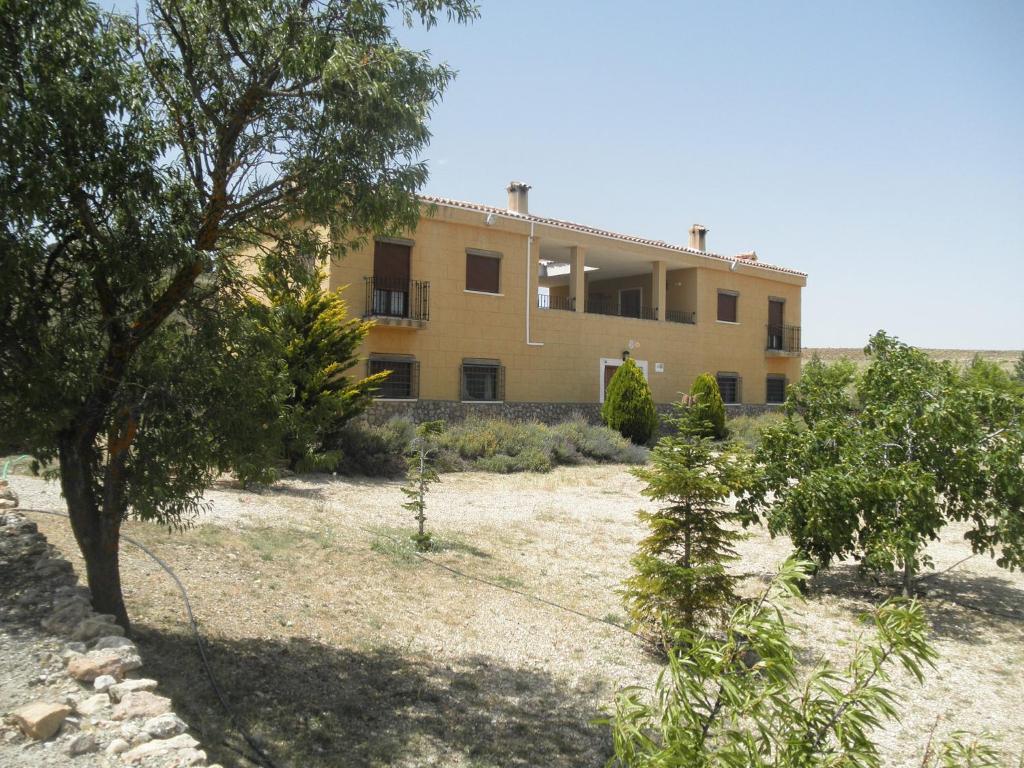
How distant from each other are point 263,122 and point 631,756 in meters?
4.94

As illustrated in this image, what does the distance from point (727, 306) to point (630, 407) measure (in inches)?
328

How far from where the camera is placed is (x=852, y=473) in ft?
25.6

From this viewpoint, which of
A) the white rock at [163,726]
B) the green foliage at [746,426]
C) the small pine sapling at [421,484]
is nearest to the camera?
the white rock at [163,726]

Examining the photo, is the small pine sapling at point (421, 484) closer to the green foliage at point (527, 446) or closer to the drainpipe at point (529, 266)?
the green foliage at point (527, 446)

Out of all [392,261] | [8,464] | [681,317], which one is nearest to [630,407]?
[681,317]

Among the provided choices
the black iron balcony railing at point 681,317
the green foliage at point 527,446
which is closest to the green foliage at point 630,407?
the green foliage at point 527,446

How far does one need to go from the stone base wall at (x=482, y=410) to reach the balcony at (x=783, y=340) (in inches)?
261

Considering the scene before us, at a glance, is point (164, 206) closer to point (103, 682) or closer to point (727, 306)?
point (103, 682)

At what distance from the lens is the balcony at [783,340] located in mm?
29411

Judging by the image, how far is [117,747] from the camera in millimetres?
3438

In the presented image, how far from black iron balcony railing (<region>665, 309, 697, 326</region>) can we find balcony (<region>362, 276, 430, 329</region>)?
10320 mm

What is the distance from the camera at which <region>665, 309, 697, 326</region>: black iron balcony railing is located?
88.6ft

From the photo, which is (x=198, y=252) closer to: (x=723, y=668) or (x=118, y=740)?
(x=118, y=740)

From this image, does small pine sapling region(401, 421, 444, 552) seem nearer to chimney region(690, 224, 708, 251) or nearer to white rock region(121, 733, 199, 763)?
white rock region(121, 733, 199, 763)
